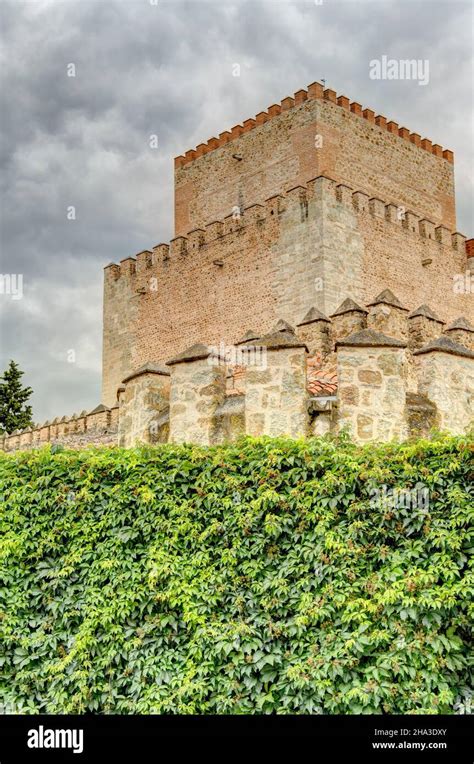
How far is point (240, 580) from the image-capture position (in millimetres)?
6418

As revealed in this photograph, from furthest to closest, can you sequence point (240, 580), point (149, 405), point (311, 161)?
point (311, 161), point (149, 405), point (240, 580)

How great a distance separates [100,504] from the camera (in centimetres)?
694

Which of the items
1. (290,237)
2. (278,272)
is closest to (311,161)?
(290,237)

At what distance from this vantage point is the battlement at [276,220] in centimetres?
2484

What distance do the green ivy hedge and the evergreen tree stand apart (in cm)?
3010

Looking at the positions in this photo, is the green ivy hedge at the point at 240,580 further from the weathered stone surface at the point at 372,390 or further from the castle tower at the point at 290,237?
the castle tower at the point at 290,237

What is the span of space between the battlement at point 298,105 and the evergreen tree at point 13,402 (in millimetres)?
10999

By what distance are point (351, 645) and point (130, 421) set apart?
4.10 m

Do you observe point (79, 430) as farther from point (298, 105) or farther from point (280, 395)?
point (280, 395)

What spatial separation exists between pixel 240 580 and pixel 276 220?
20043mm
